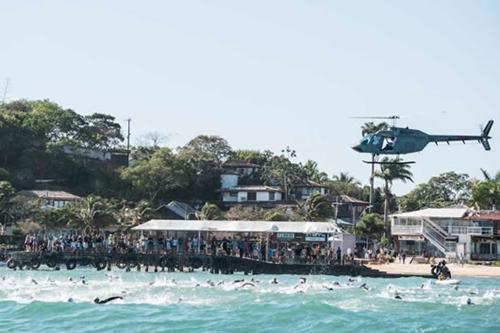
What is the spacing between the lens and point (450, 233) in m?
80.0

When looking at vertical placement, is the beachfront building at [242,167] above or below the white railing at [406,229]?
above

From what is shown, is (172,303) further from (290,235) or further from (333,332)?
(290,235)

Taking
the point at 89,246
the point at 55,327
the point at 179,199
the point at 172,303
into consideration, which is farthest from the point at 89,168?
the point at 55,327

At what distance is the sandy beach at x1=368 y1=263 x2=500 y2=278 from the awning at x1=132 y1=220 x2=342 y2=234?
503cm

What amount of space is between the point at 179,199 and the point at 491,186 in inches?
1357

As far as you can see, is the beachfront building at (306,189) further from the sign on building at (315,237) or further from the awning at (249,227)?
the awning at (249,227)

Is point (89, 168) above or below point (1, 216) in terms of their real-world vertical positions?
above

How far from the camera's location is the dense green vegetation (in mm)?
86125

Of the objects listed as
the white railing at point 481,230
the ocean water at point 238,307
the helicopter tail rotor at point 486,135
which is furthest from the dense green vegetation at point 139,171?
the helicopter tail rotor at point 486,135

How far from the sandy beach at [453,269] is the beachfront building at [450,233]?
6.98 meters

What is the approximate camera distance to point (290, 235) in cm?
6812

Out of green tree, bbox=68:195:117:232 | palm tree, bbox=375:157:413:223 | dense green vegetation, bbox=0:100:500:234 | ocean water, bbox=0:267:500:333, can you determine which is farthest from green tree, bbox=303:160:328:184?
ocean water, bbox=0:267:500:333

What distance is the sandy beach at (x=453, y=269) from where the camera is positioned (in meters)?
64.2

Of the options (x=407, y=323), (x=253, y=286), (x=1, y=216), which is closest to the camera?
(x=407, y=323)
